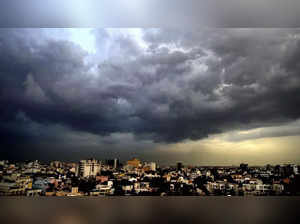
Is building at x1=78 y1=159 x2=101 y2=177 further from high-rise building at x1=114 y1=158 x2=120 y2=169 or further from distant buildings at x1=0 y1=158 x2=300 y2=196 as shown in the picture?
high-rise building at x1=114 y1=158 x2=120 y2=169

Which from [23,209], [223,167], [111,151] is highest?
[111,151]

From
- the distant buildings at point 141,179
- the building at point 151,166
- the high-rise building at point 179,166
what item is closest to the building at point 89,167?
the distant buildings at point 141,179

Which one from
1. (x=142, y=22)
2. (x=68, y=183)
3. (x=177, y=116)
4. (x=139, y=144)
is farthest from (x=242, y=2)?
(x=68, y=183)

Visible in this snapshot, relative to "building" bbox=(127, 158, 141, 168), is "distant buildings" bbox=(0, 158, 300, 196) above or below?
below

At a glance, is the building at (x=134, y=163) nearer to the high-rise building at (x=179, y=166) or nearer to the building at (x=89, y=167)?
the building at (x=89, y=167)

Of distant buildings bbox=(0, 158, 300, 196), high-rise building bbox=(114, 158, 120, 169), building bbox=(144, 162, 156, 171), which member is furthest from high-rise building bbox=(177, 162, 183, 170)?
high-rise building bbox=(114, 158, 120, 169)

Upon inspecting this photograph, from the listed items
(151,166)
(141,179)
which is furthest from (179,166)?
(141,179)

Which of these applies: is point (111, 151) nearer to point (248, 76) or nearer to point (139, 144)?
point (139, 144)

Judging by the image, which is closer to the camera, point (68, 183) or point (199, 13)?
point (199, 13)
